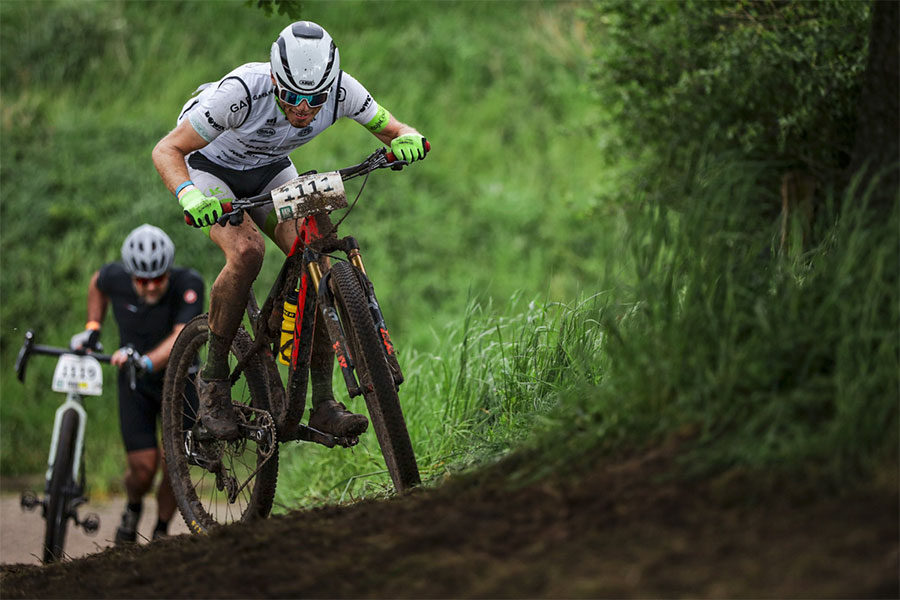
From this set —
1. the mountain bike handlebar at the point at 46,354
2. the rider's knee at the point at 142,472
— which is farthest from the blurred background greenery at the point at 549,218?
the mountain bike handlebar at the point at 46,354

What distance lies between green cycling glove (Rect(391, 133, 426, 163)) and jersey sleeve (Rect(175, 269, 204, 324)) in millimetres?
3648

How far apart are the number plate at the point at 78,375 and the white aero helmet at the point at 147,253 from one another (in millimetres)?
778

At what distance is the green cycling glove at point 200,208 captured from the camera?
15.1ft

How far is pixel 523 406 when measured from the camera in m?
5.33

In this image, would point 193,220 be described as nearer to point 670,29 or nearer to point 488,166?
point 670,29

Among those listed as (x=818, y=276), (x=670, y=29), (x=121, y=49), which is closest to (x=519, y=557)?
(x=818, y=276)

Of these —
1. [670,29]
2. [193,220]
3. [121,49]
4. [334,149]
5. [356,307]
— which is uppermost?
[121,49]

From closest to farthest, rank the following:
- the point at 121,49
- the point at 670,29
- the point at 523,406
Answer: the point at 523,406 < the point at 670,29 < the point at 121,49

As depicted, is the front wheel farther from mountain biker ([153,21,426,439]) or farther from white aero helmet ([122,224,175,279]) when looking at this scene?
white aero helmet ([122,224,175,279])

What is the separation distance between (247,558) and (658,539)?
1.46 m

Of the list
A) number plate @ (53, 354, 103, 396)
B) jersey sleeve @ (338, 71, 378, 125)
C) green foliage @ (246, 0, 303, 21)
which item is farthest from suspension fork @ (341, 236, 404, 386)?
number plate @ (53, 354, 103, 396)

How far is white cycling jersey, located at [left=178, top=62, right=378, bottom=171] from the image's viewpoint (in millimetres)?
4891

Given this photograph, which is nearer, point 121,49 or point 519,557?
point 519,557

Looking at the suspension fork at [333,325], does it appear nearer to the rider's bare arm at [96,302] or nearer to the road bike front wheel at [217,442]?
the road bike front wheel at [217,442]
